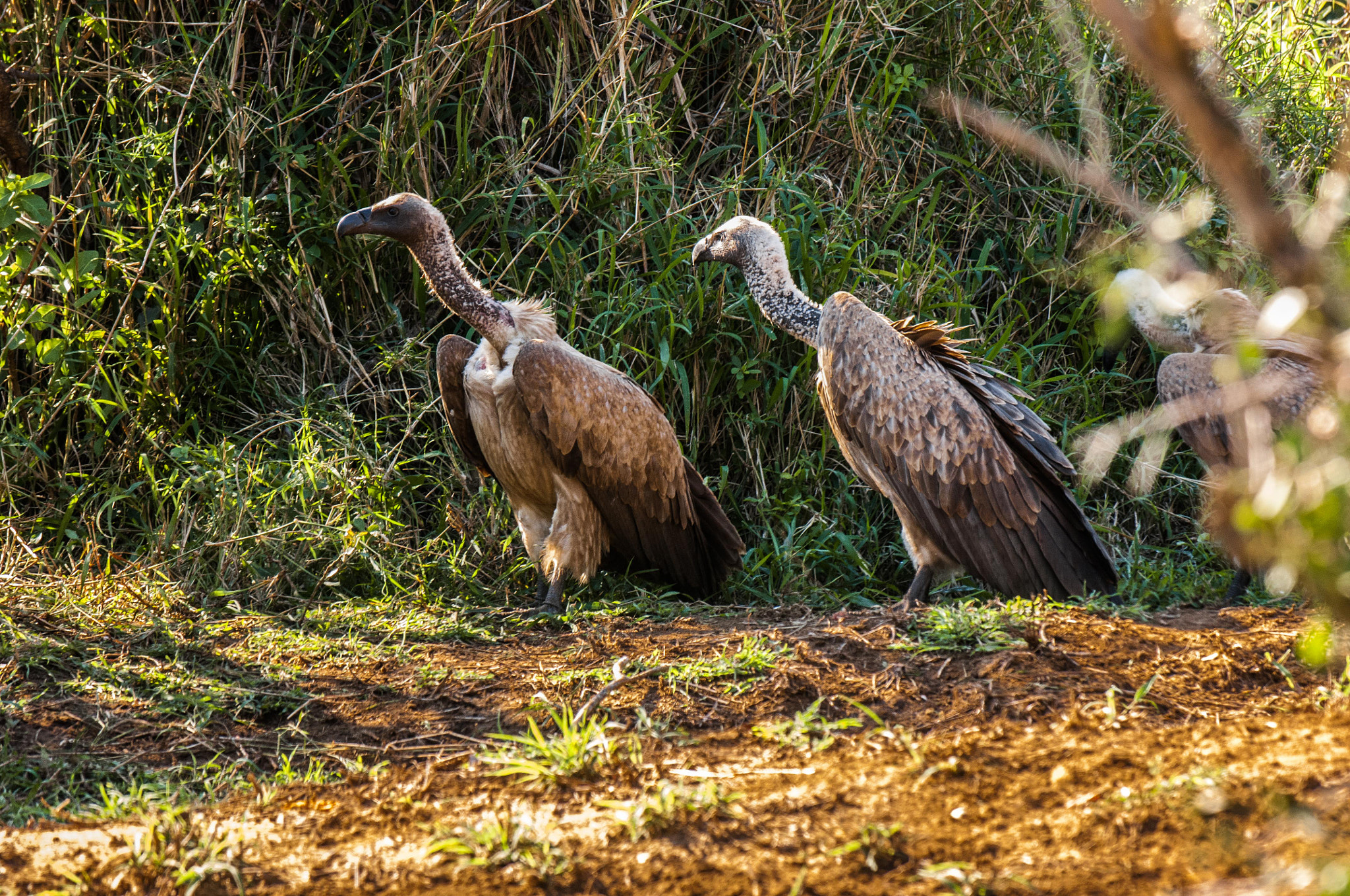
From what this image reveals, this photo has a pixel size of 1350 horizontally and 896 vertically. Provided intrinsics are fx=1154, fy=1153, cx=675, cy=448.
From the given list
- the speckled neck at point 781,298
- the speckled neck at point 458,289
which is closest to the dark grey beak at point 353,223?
the speckled neck at point 458,289

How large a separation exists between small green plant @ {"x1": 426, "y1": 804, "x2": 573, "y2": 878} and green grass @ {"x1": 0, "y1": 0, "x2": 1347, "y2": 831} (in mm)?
2242

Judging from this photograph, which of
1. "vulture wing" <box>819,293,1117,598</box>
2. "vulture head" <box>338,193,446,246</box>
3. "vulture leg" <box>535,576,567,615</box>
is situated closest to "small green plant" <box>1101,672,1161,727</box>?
"vulture wing" <box>819,293,1117,598</box>

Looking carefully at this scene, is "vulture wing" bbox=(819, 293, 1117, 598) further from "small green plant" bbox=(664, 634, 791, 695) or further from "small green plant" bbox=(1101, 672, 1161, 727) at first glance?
"small green plant" bbox=(1101, 672, 1161, 727)

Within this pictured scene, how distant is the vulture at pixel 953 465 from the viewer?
14.3ft

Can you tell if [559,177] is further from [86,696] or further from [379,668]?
[86,696]

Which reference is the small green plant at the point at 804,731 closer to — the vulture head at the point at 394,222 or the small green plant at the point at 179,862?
the small green plant at the point at 179,862

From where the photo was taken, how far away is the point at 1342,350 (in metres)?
1.10

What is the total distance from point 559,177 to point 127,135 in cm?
219

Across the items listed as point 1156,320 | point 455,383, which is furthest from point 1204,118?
point 1156,320

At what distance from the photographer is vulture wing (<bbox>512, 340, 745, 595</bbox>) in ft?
14.6

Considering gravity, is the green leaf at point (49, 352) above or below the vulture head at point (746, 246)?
above

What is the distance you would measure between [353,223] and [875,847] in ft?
12.2

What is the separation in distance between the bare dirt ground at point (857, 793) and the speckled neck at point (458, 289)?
179 cm

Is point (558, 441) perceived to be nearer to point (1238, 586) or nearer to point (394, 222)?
point (394, 222)
